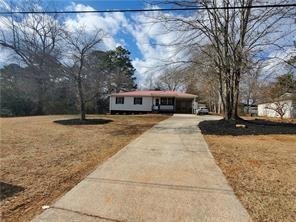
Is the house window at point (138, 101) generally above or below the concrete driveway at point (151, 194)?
above

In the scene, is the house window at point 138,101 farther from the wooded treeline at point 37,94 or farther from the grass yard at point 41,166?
the grass yard at point 41,166

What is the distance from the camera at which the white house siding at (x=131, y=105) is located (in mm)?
35469

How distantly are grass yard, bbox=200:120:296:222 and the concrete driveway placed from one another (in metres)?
0.25

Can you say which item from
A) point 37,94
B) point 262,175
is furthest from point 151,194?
point 37,94

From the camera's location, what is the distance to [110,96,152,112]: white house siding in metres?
35.5

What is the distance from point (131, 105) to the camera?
35844 millimetres

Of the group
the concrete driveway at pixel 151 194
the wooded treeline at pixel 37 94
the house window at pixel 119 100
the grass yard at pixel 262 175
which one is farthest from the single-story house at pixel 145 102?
the concrete driveway at pixel 151 194

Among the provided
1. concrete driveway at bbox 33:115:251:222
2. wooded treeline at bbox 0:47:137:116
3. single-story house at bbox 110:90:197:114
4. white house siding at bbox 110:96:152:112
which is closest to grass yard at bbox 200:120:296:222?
concrete driveway at bbox 33:115:251:222

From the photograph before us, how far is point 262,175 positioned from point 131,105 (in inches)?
1165

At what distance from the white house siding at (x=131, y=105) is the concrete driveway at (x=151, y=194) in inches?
1068

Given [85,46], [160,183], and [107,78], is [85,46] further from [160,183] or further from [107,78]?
[160,183]

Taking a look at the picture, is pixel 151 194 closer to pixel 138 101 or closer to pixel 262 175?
pixel 262 175

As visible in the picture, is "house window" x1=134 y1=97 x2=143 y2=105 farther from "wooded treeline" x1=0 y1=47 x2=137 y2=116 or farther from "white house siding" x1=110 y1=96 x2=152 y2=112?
"wooded treeline" x1=0 y1=47 x2=137 y2=116

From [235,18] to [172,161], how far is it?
1285cm
